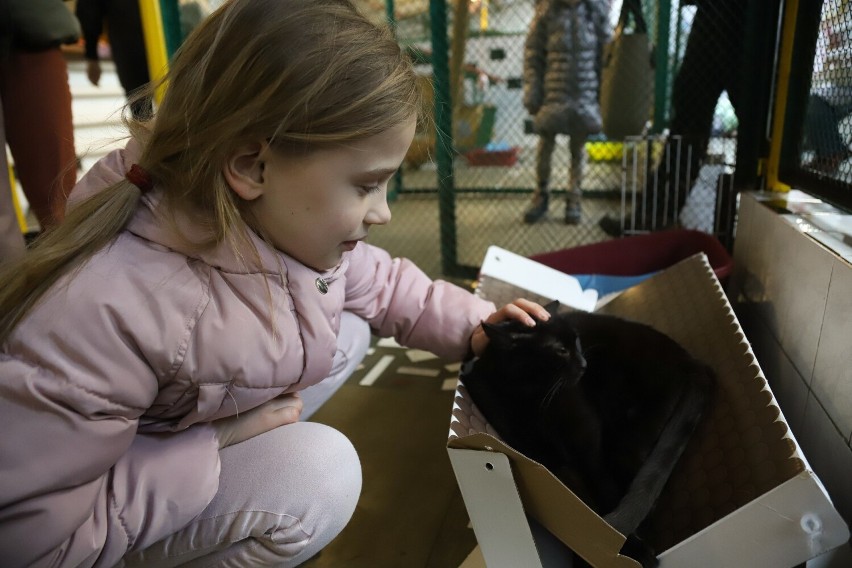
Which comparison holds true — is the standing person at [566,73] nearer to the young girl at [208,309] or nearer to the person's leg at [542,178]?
the person's leg at [542,178]

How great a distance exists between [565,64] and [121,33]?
4.15 ft

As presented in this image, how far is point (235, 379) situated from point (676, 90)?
128cm

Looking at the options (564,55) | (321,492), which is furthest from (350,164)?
(564,55)

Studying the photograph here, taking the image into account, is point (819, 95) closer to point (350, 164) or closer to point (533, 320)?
point (533, 320)

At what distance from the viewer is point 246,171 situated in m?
0.60

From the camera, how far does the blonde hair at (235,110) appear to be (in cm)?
56

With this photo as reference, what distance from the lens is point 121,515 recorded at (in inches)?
22.5

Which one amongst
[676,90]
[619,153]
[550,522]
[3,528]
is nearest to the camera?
[3,528]

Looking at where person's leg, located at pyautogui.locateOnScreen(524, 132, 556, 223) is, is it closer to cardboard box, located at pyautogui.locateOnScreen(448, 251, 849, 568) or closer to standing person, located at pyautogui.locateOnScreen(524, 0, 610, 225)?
standing person, located at pyautogui.locateOnScreen(524, 0, 610, 225)

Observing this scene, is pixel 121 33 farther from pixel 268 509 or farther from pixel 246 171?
pixel 268 509

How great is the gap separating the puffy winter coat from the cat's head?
865 mm

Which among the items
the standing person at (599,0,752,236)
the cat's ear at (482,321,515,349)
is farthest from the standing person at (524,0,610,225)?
the cat's ear at (482,321,515,349)

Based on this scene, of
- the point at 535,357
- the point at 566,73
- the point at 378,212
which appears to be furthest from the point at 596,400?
the point at 566,73

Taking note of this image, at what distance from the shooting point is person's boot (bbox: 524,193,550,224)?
1.66m
